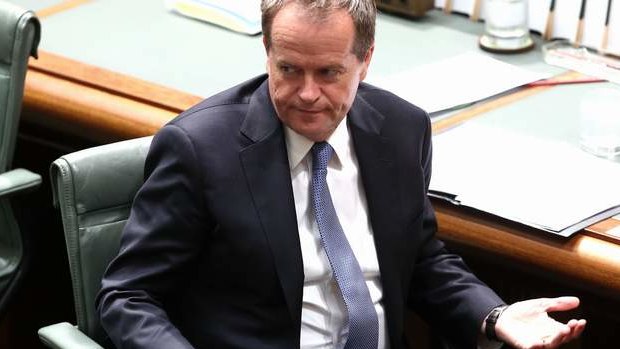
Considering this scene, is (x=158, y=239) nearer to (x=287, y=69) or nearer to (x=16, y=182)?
(x=287, y=69)

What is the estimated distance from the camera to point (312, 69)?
70.6 inches

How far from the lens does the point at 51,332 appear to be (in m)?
1.91

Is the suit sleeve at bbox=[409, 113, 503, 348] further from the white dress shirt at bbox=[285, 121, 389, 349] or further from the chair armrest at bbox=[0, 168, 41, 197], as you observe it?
the chair armrest at bbox=[0, 168, 41, 197]

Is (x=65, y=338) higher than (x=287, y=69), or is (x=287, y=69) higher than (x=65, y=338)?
(x=287, y=69)

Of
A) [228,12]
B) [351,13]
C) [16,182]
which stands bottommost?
[16,182]

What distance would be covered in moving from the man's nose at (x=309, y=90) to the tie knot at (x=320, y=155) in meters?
0.14

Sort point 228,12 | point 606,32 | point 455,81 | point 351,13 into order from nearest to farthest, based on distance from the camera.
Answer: point 351,13 → point 455,81 → point 606,32 → point 228,12

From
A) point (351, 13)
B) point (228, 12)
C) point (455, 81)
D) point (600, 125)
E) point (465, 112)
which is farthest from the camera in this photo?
point (228, 12)

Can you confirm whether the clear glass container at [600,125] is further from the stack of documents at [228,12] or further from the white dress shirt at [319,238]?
the stack of documents at [228,12]

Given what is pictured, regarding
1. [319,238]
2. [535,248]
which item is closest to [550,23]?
[535,248]

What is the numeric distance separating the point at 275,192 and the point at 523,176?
1.77ft

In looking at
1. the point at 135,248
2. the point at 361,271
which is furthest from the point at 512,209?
the point at 135,248

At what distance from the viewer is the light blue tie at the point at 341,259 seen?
1.91 metres

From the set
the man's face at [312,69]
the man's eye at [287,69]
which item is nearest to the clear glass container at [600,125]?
the man's face at [312,69]
